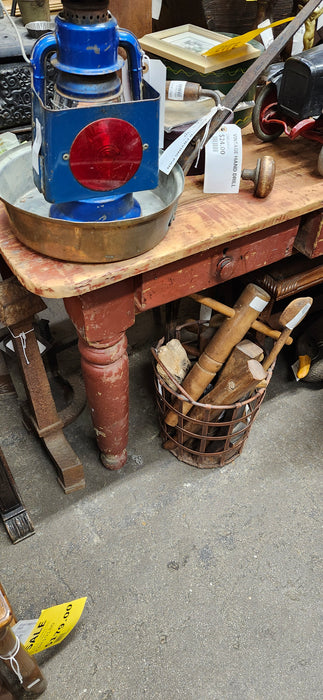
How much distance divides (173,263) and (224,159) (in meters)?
0.23

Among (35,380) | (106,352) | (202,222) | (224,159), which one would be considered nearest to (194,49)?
(224,159)

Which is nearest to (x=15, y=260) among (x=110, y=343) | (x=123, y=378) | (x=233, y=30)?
(x=110, y=343)

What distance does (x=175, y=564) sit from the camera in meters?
1.32

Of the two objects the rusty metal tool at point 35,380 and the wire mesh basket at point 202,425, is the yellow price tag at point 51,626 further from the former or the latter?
the wire mesh basket at point 202,425

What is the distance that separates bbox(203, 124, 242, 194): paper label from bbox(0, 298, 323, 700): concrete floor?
76 centimetres

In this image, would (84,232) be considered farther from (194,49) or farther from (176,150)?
(194,49)

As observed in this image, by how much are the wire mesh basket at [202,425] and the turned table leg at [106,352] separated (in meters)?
0.14

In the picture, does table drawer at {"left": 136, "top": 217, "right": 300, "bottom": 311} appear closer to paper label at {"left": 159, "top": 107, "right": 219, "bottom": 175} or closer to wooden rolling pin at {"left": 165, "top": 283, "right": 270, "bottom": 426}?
wooden rolling pin at {"left": 165, "top": 283, "right": 270, "bottom": 426}

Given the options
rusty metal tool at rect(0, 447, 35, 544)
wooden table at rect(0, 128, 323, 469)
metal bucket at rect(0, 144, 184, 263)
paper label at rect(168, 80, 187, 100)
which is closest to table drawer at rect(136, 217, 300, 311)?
wooden table at rect(0, 128, 323, 469)

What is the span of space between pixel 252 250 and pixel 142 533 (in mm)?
746

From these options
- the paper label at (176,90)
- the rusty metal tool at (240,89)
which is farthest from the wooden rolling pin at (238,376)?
the paper label at (176,90)

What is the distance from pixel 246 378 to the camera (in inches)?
49.0

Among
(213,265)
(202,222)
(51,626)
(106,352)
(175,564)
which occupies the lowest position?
(175,564)

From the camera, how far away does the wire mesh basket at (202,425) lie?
4.46ft
